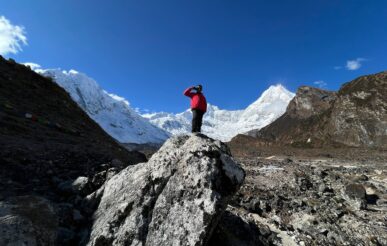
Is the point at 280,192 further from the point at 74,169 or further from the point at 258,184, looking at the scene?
the point at 74,169

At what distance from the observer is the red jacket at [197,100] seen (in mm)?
12547

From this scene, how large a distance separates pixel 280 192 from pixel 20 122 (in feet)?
62.7

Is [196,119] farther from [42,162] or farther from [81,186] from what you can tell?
[42,162]

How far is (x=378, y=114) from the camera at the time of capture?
306 feet

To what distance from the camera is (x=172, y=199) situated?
887cm

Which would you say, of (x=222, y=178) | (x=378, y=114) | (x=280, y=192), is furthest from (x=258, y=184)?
(x=378, y=114)

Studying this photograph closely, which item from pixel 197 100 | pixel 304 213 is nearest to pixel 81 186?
pixel 197 100

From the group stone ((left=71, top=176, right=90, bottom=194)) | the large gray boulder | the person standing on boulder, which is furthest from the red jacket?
stone ((left=71, top=176, right=90, bottom=194))

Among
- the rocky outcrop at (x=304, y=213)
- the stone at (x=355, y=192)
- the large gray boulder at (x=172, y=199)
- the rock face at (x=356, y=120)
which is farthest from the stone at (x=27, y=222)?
the rock face at (x=356, y=120)

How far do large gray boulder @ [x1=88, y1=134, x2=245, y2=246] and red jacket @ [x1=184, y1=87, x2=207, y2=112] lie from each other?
249 cm

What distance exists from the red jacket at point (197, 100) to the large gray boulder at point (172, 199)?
249 centimetres

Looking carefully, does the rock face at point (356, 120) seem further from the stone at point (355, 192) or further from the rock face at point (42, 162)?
the rock face at point (42, 162)

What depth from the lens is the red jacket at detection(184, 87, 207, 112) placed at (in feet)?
41.2

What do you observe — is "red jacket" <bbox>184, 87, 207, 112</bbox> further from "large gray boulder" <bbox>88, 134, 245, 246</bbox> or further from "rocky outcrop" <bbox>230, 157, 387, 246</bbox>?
"rocky outcrop" <bbox>230, 157, 387, 246</bbox>
